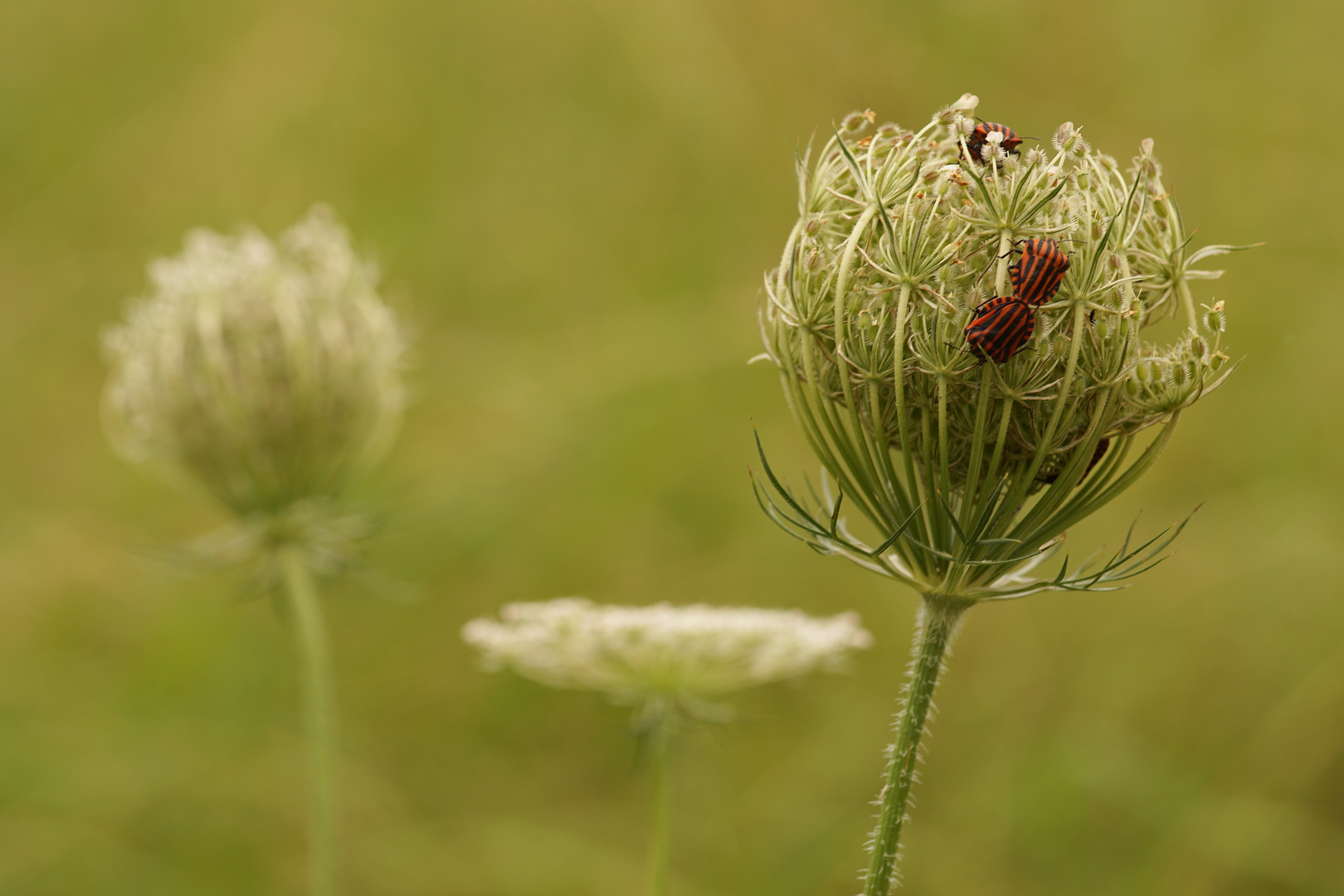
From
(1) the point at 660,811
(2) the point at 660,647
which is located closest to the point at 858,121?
(2) the point at 660,647

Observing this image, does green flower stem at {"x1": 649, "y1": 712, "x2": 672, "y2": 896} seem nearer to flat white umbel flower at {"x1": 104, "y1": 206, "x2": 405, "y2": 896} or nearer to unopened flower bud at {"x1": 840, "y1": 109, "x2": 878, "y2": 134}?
flat white umbel flower at {"x1": 104, "y1": 206, "x2": 405, "y2": 896}

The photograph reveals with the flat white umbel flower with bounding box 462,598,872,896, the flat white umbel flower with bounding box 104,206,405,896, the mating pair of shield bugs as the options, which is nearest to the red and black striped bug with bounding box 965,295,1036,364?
the mating pair of shield bugs

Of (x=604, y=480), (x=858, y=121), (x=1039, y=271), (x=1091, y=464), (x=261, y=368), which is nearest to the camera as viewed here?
(x=1039, y=271)

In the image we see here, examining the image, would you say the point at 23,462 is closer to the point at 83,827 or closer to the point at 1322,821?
the point at 83,827

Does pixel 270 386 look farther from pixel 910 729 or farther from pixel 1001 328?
pixel 1001 328

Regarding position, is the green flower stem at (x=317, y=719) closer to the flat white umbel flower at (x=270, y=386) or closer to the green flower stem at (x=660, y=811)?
the flat white umbel flower at (x=270, y=386)
